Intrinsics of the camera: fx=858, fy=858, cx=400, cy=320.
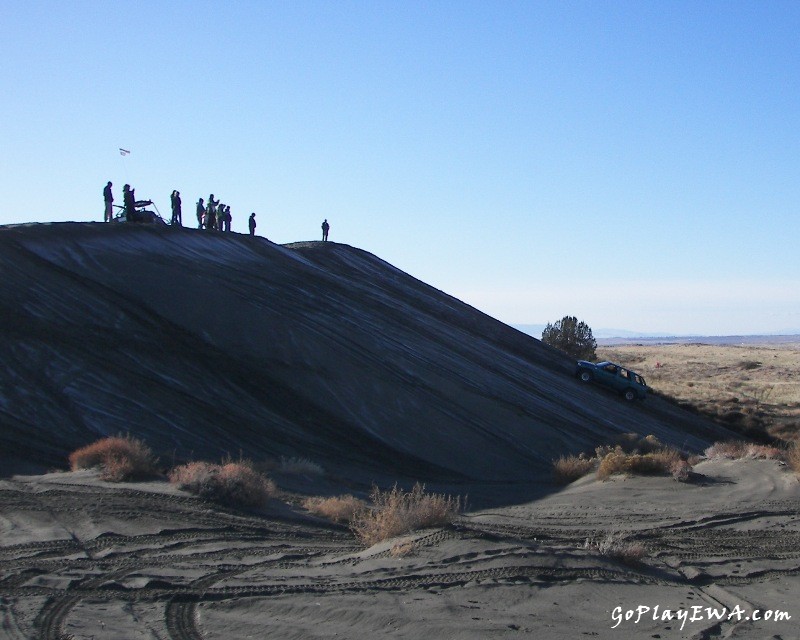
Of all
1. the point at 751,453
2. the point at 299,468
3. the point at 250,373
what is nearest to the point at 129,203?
the point at 250,373

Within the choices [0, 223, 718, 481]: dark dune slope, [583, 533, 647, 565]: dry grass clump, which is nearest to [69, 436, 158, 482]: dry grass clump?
[0, 223, 718, 481]: dark dune slope

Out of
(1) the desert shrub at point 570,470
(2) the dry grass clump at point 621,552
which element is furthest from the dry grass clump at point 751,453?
(2) the dry grass clump at point 621,552

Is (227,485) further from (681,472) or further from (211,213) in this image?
(211,213)

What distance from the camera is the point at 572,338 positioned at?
5356 centimetres

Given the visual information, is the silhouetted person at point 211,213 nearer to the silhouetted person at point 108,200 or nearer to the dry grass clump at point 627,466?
the silhouetted person at point 108,200

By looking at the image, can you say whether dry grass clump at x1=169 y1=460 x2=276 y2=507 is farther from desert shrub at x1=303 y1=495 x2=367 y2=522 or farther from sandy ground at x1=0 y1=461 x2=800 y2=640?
desert shrub at x1=303 y1=495 x2=367 y2=522

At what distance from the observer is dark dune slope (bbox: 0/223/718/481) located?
66.3 ft

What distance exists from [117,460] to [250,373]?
9.30 metres

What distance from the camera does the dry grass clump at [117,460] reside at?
571 inches

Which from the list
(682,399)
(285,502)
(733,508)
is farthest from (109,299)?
(682,399)

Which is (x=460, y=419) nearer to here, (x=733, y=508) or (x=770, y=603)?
(x=733, y=508)

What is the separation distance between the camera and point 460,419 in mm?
25172

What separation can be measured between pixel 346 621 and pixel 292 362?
18513 mm

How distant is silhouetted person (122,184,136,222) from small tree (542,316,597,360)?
90.0ft
